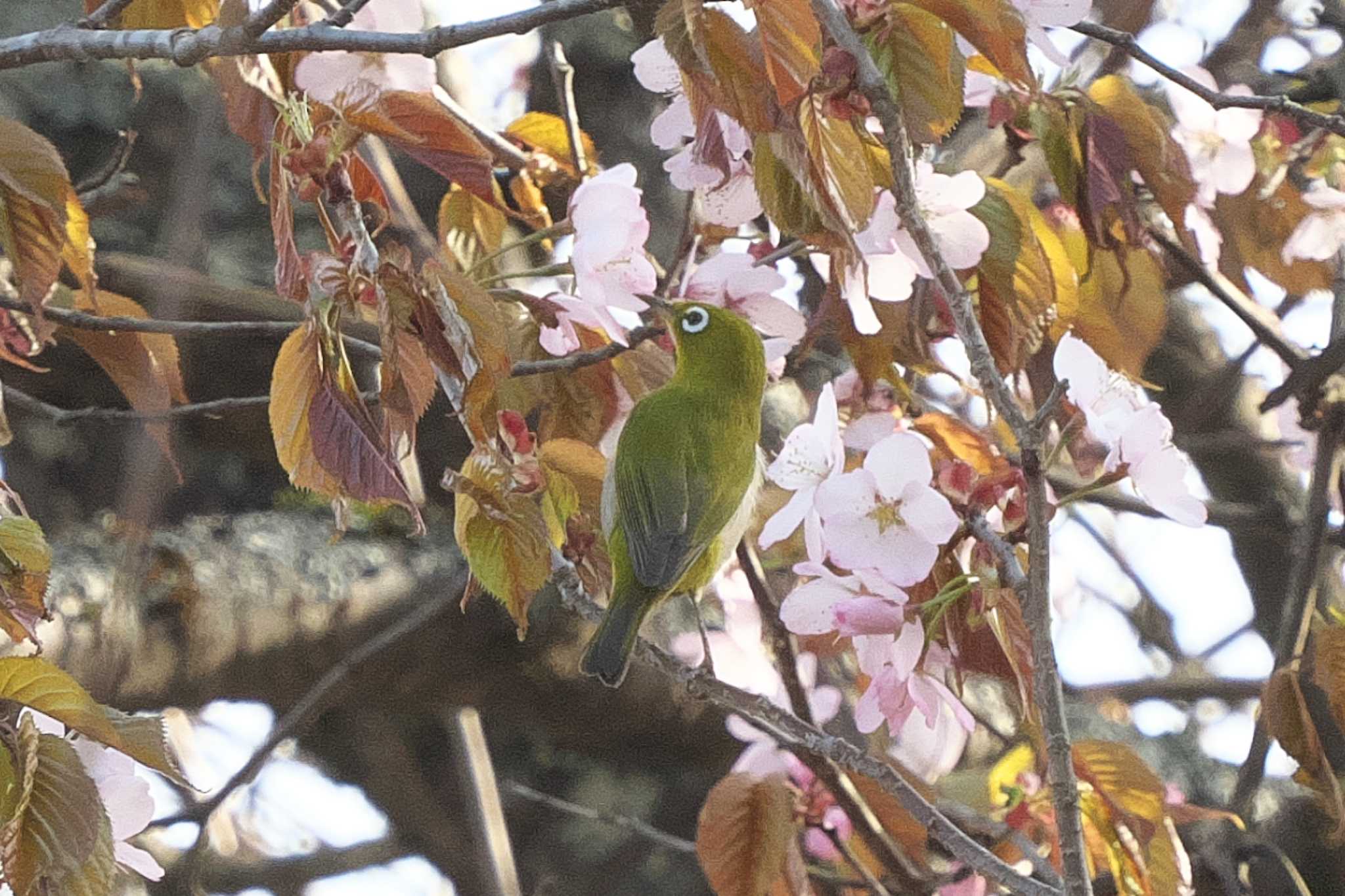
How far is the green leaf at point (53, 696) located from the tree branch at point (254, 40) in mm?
288

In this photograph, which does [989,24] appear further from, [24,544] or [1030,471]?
[24,544]

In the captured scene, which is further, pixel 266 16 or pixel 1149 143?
pixel 1149 143

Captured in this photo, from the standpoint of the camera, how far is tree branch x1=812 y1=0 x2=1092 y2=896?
0.64 meters

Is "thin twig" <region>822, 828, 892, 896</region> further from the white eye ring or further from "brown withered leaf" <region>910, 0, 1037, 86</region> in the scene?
"brown withered leaf" <region>910, 0, 1037, 86</region>

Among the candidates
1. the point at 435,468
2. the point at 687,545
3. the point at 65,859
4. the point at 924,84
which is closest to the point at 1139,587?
the point at 435,468

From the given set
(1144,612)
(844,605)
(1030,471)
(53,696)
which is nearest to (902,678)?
(844,605)

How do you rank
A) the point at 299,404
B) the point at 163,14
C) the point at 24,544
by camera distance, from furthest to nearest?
the point at 163,14, the point at 299,404, the point at 24,544

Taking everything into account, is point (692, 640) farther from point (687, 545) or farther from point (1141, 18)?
point (1141, 18)

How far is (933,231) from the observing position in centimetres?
95

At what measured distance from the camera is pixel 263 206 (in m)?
1.99

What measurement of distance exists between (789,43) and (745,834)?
2.22ft

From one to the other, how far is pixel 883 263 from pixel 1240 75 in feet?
3.85

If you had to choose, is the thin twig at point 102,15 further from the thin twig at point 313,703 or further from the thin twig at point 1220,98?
the thin twig at point 313,703

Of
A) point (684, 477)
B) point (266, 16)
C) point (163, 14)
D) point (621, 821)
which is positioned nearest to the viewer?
point (266, 16)
